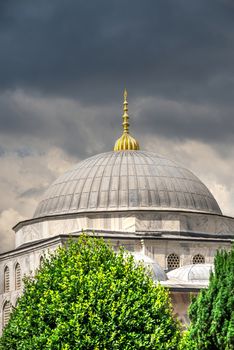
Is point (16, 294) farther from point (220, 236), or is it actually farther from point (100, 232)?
point (220, 236)

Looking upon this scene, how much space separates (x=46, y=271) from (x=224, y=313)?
7948 mm

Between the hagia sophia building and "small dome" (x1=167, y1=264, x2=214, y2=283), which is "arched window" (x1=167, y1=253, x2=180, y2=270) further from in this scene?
"small dome" (x1=167, y1=264, x2=214, y2=283)

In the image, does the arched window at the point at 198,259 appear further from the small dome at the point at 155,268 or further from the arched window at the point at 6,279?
the arched window at the point at 6,279

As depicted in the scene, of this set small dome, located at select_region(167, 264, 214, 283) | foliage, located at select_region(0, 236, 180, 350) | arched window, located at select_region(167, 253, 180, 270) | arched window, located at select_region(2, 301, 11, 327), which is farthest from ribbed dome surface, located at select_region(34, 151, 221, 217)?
foliage, located at select_region(0, 236, 180, 350)

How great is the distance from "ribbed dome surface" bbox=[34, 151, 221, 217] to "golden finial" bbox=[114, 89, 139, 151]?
5.09 feet

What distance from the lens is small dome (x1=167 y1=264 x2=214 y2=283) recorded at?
6172 cm

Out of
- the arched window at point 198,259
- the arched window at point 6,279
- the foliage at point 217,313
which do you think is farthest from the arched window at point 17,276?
the foliage at point 217,313

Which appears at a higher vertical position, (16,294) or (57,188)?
(57,188)

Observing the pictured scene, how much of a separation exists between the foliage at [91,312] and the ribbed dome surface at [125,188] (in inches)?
848

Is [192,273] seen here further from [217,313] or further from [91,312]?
[217,313]

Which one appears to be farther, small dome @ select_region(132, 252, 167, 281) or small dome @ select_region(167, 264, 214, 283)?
small dome @ select_region(167, 264, 214, 283)

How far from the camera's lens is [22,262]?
67375 mm

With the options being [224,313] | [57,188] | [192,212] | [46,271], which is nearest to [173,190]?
[192,212]

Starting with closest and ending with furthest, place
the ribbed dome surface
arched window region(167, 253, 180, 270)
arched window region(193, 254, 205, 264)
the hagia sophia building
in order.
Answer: the hagia sophia building
arched window region(167, 253, 180, 270)
arched window region(193, 254, 205, 264)
the ribbed dome surface
